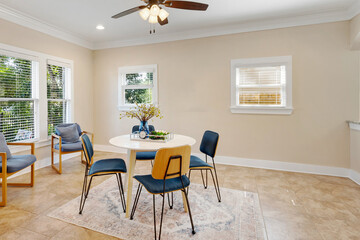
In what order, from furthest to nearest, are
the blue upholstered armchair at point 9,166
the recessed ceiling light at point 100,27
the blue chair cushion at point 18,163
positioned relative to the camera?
the recessed ceiling light at point 100,27
the blue chair cushion at point 18,163
the blue upholstered armchair at point 9,166

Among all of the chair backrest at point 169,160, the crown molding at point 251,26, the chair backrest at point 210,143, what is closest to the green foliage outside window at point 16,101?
the crown molding at point 251,26

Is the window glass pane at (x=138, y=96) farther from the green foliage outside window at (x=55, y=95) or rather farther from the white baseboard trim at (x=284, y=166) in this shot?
the white baseboard trim at (x=284, y=166)

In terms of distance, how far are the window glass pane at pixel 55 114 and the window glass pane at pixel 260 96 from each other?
12.4ft

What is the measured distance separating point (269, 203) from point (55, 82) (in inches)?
174

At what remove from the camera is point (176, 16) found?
3.50 meters

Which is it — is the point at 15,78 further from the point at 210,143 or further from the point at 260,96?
the point at 260,96

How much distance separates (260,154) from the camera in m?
3.89

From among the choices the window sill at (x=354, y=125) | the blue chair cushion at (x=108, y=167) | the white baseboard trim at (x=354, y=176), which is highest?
the window sill at (x=354, y=125)

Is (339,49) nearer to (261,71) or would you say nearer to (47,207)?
(261,71)

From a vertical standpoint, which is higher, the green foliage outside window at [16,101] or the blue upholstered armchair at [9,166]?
the green foliage outside window at [16,101]

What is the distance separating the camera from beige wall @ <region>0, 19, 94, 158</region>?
331 centimetres

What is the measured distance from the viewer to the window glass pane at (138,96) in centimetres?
467

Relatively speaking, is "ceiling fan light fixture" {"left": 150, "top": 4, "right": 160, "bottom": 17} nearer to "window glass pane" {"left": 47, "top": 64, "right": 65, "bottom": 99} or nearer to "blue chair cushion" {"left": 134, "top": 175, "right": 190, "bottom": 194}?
"blue chair cushion" {"left": 134, "top": 175, "right": 190, "bottom": 194}

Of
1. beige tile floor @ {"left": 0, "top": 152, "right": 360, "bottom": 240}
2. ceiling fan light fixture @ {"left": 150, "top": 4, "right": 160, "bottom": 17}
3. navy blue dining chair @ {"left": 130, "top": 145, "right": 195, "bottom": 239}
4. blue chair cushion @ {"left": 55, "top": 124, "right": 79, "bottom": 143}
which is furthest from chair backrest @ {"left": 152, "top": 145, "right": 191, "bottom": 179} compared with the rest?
blue chair cushion @ {"left": 55, "top": 124, "right": 79, "bottom": 143}
